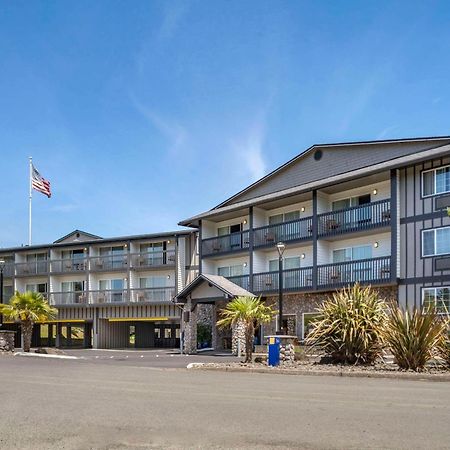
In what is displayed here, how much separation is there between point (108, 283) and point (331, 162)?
23505mm

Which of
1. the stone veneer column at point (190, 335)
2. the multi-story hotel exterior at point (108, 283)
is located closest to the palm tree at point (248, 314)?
the stone veneer column at point (190, 335)

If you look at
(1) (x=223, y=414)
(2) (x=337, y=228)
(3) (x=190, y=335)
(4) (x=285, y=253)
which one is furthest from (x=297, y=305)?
(1) (x=223, y=414)

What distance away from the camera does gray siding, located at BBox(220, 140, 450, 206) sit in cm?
3136

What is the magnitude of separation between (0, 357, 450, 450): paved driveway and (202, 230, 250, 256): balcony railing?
74.0 feet

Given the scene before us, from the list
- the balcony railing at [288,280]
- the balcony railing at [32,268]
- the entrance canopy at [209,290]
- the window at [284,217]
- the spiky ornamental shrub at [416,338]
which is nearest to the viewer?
the spiky ornamental shrub at [416,338]

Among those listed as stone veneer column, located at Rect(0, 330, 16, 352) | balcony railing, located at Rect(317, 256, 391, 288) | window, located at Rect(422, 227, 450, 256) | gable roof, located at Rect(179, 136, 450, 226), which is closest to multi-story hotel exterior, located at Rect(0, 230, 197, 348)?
gable roof, located at Rect(179, 136, 450, 226)

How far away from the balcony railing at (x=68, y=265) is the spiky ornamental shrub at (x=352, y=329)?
33535 millimetres

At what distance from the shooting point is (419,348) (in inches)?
738

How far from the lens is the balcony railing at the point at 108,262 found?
50.2 metres

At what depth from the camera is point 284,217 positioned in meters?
38.0

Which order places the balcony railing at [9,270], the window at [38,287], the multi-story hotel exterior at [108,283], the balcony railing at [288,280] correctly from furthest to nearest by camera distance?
the balcony railing at [9,270] → the window at [38,287] → the multi-story hotel exterior at [108,283] → the balcony railing at [288,280]

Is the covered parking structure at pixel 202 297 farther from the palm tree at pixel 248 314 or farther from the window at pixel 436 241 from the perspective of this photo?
the window at pixel 436 241

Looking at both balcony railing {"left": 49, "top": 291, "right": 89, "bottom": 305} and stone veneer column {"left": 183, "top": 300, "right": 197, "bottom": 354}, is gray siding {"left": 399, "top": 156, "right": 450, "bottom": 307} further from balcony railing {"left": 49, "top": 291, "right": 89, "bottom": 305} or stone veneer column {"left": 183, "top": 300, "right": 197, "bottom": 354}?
balcony railing {"left": 49, "top": 291, "right": 89, "bottom": 305}

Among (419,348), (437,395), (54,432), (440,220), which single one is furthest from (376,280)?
(54,432)
